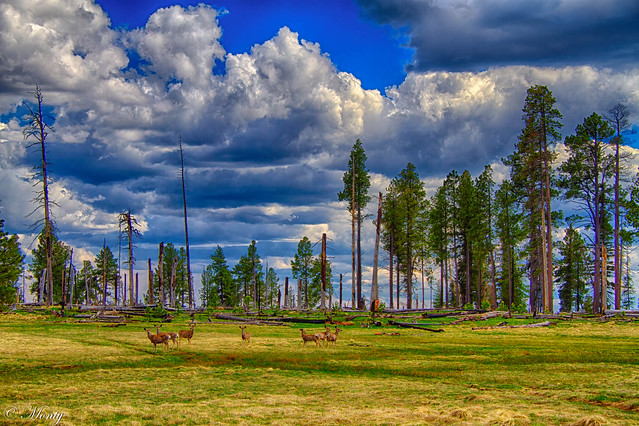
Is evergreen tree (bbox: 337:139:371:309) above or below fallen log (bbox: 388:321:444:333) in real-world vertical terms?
above

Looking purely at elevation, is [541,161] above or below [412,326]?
above

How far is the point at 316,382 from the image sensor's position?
15.7 meters

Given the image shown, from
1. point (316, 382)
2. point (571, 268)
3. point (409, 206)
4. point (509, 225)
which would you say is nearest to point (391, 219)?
point (409, 206)

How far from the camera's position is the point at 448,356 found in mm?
22125

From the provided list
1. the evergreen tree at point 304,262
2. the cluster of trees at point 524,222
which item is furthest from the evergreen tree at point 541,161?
the evergreen tree at point 304,262

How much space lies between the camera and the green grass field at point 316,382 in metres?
11.1

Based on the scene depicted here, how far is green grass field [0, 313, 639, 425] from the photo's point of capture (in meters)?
11.1

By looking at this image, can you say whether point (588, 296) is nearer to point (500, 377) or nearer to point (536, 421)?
point (500, 377)

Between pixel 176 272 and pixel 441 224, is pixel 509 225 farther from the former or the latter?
pixel 176 272

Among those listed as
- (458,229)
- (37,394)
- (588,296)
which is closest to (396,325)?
(37,394)

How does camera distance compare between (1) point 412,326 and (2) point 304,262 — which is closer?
(1) point 412,326
